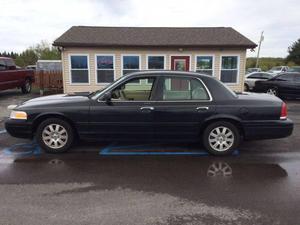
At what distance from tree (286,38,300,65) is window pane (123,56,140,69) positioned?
47.0 meters

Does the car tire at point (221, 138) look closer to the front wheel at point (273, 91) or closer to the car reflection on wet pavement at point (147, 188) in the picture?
the car reflection on wet pavement at point (147, 188)

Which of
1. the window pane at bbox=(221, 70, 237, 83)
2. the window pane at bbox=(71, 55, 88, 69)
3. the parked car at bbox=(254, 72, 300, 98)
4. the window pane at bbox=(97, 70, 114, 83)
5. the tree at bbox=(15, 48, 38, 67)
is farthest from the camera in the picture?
the tree at bbox=(15, 48, 38, 67)

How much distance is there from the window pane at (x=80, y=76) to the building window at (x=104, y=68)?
64 centimetres

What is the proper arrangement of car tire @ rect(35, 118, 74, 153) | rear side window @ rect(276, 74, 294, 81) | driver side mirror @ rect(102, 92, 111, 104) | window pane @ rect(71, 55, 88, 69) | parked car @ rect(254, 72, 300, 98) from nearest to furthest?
1. driver side mirror @ rect(102, 92, 111, 104)
2. car tire @ rect(35, 118, 74, 153)
3. parked car @ rect(254, 72, 300, 98)
4. rear side window @ rect(276, 74, 294, 81)
5. window pane @ rect(71, 55, 88, 69)

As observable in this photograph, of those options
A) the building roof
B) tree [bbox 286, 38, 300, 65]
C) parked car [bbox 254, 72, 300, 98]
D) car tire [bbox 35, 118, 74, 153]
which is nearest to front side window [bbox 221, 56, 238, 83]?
the building roof

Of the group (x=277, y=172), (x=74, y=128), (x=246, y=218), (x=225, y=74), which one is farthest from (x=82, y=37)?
(x=246, y=218)

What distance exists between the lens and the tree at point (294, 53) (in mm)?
53969

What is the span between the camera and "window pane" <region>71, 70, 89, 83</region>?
52.0 feet

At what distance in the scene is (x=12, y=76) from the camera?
16.1 metres

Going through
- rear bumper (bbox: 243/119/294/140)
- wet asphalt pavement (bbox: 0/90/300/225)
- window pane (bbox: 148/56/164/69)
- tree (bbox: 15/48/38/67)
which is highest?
tree (bbox: 15/48/38/67)

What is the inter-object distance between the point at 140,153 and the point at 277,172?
8.19 ft

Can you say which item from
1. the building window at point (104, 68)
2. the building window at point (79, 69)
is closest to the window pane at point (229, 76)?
the building window at point (104, 68)

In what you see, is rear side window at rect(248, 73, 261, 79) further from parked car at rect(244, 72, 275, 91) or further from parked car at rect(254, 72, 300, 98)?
parked car at rect(254, 72, 300, 98)

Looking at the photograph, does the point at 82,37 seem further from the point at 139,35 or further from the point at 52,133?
the point at 52,133
